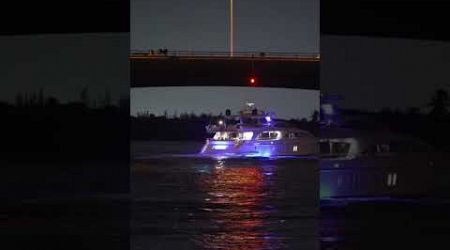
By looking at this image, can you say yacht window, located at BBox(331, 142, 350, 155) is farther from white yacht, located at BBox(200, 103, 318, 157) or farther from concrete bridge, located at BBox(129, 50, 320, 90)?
concrete bridge, located at BBox(129, 50, 320, 90)

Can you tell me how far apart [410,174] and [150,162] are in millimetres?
15383

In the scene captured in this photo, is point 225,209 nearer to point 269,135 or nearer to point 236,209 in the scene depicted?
point 236,209

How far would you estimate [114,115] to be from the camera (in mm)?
35562

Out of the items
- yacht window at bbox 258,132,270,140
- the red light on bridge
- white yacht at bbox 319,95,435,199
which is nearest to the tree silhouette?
yacht window at bbox 258,132,270,140

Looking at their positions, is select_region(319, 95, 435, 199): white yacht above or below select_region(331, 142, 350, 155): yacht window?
below

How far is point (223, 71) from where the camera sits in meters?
50.8

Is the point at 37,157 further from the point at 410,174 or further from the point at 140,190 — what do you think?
the point at 410,174

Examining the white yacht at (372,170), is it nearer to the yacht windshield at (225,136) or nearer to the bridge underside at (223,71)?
the yacht windshield at (225,136)

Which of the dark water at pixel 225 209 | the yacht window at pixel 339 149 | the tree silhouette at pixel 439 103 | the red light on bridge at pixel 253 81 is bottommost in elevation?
the dark water at pixel 225 209

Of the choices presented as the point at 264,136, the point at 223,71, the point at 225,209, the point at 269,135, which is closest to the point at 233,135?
the point at 264,136

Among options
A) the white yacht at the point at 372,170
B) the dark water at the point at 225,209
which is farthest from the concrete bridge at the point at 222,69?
the white yacht at the point at 372,170

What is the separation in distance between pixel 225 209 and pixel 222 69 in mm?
36730

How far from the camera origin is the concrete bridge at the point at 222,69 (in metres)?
47.0

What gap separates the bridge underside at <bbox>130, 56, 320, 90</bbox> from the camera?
47.6 m
